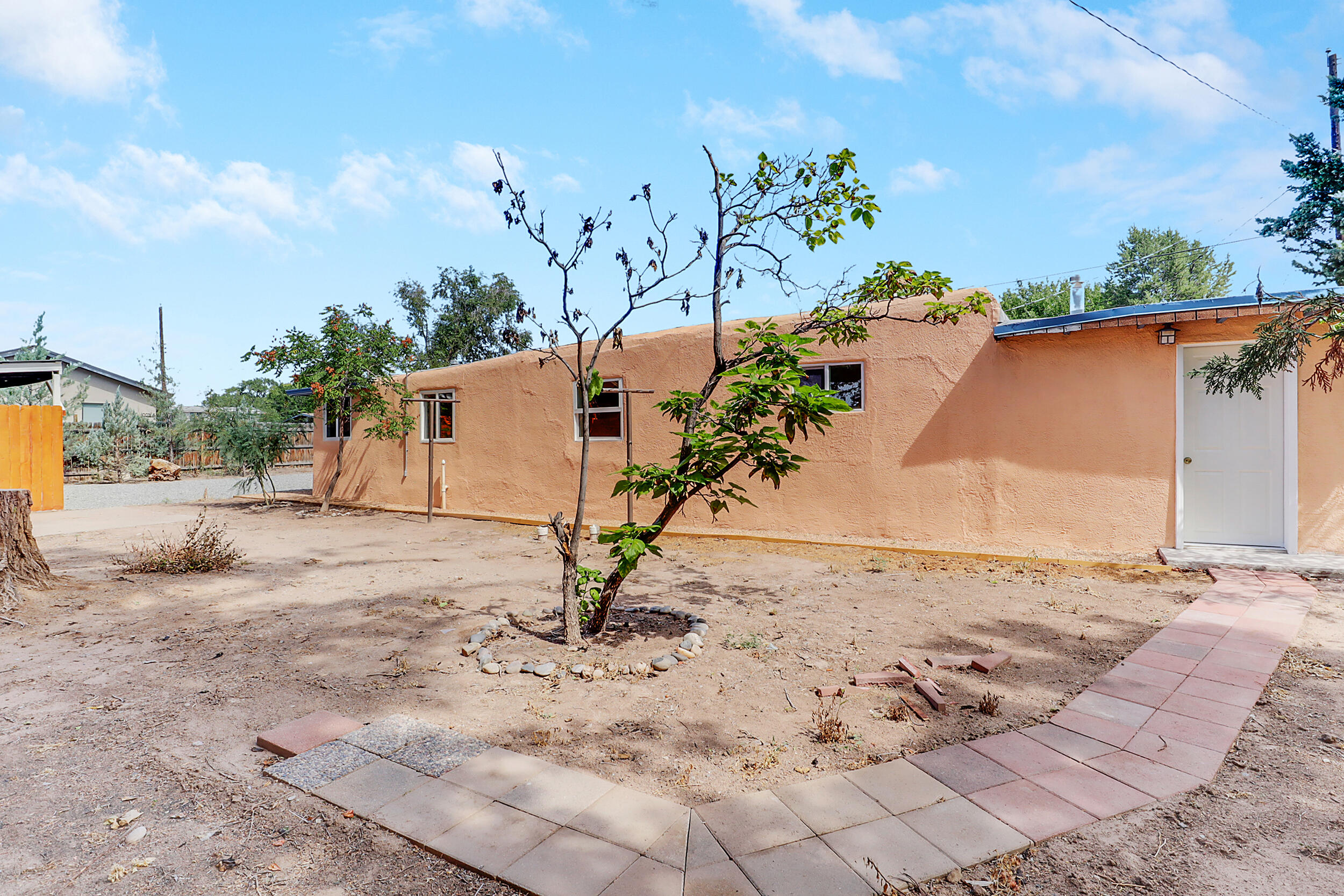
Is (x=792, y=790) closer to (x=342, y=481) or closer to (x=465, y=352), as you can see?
(x=342, y=481)

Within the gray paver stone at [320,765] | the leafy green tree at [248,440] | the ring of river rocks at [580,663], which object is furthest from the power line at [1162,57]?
the leafy green tree at [248,440]

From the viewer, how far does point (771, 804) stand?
2.16 metres

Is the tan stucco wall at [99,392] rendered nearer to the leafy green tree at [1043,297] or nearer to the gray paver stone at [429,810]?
the gray paver stone at [429,810]

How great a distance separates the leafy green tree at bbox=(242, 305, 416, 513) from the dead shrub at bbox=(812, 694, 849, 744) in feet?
29.7

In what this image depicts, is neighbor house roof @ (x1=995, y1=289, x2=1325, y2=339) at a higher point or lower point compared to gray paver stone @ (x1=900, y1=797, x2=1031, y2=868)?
higher

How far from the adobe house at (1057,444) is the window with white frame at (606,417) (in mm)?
833

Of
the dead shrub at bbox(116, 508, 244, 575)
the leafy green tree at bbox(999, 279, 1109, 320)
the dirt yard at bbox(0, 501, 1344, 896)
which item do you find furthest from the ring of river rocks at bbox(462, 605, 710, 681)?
the leafy green tree at bbox(999, 279, 1109, 320)

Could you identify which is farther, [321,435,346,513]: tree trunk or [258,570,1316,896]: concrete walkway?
[321,435,346,513]: tree trunk

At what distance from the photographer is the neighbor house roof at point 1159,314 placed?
18.4 ft

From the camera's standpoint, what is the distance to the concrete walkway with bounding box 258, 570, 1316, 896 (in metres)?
1.82

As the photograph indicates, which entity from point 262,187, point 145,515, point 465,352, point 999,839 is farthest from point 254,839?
point 465,352

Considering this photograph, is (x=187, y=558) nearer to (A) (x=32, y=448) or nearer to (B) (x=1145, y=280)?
(A) (x=32, y=448)

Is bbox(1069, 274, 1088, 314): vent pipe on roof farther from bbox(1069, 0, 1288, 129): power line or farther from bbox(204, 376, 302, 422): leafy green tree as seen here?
bbox(204, 376, 302, 422): leafy green tree

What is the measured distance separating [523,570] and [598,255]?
375cm
